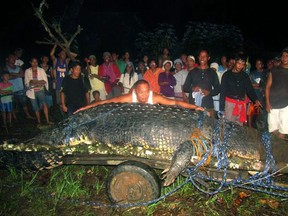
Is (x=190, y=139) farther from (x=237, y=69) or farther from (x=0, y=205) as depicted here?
(x=0, y=205)

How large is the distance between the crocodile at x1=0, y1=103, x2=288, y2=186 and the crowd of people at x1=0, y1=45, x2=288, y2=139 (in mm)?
452

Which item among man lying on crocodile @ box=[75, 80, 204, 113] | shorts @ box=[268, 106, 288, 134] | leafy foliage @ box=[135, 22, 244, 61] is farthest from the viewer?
leafy foliage @ box=[135, 22, 244, 61]

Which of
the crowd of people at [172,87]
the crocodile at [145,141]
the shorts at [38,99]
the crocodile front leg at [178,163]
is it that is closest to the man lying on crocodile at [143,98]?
the crowd of people at [172,87]

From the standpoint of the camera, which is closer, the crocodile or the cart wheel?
the cart wheel

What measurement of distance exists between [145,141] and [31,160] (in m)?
1.76

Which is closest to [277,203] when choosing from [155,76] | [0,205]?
[0,205]

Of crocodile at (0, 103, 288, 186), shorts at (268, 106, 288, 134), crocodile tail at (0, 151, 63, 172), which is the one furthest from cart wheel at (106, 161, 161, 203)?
shorts at (268, 106, 288, 134)

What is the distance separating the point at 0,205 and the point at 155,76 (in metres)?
4.69

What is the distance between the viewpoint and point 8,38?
1180cm

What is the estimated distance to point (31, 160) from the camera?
384 cm

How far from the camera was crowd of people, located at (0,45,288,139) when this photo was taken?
4.64m

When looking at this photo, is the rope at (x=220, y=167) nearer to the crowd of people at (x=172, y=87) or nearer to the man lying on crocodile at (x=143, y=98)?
the crowd of people at (x=172, y=87)

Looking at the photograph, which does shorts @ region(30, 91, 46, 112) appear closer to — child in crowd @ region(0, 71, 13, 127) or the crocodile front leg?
child in crowd @ region(0, 71, 13, 127)

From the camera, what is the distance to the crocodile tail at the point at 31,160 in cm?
374
